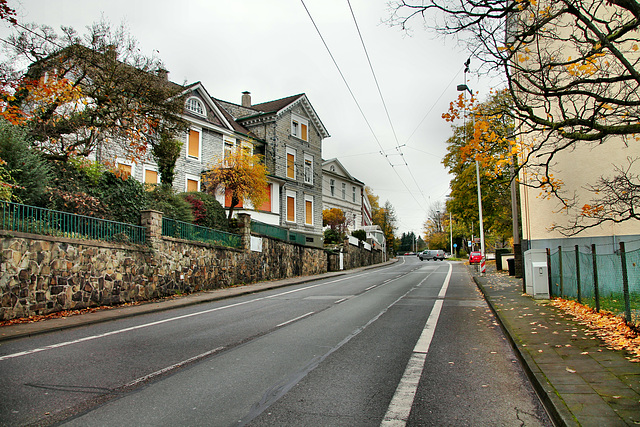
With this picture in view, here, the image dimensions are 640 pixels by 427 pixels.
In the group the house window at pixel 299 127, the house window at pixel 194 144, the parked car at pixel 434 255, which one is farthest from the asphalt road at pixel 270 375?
the parked car at pixel 434 255

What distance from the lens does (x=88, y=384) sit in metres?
5.35

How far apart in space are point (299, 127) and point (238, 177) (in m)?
15.0

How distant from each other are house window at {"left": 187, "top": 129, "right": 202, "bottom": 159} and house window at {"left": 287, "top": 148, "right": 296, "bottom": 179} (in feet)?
→ 33.6

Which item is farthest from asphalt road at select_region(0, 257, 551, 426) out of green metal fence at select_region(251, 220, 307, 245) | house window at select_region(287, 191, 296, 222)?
house window at select_region(287, 191, 296, 222)

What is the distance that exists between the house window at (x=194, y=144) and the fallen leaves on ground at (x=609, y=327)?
2352cm

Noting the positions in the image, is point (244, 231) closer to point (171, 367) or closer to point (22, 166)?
point (22, 166)

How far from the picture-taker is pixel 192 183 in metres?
28.9

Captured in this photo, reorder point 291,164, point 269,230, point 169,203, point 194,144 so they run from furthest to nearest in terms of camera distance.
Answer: point 291,164 → point 194,144 → point 269,230 → point 169,203

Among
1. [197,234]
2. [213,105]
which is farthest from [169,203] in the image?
[213,105]

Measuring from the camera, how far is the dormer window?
29320mm

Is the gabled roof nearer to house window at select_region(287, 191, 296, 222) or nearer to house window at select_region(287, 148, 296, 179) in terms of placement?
house window at select_region(287, 148, 296, 179)

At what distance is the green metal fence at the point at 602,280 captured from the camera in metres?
7.91

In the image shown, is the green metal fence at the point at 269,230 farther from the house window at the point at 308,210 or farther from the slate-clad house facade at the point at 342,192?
the slate-clad house facade at the point at 342,192

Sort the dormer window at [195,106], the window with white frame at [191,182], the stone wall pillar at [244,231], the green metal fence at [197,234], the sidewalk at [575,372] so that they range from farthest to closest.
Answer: the dormer window at [195,106], the window with white frame at [191,182], the stone wall pillar at [244,231], the green metal fence at [197,234], the sidewalk at [575,372]
